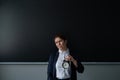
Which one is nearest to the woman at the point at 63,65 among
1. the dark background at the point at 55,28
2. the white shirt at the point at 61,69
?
the white shirt at the point at 61,69

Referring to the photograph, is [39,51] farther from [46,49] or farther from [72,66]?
[72,66]

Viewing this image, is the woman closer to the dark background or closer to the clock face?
the clock face

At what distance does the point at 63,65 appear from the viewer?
7.82ft

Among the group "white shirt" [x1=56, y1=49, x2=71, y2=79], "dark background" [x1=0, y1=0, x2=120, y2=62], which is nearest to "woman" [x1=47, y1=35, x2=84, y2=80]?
"white shirt" [x1=56, y1=49, x2=71, y2=79]

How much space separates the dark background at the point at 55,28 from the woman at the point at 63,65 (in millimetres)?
711

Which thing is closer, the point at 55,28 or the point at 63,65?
the point at 63,65

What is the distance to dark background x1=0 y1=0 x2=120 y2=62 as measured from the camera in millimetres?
3107

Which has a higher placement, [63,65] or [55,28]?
[55,28]

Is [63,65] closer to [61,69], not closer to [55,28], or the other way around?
[61,69]

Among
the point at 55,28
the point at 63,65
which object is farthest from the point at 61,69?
the point at 55,28

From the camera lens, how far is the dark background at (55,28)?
3.11 m

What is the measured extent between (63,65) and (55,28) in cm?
94

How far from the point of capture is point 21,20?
3236 mm

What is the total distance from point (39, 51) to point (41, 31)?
1.10 ft
